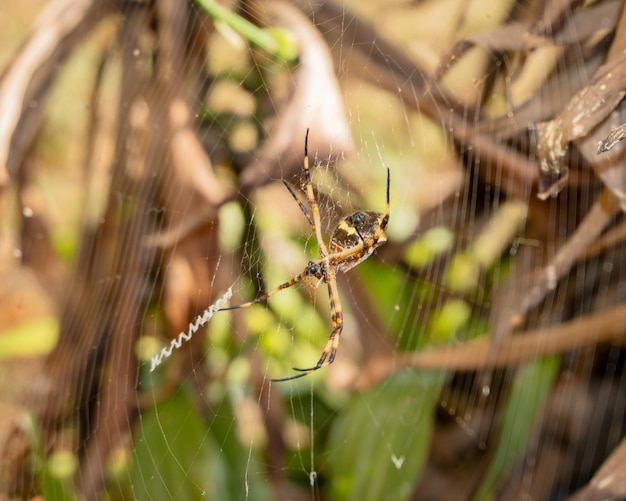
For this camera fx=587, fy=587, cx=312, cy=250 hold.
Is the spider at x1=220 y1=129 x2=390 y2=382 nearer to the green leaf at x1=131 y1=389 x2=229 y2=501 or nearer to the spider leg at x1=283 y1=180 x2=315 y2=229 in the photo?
the spider leg at x1=283 y1=180 x2=315 y2=229

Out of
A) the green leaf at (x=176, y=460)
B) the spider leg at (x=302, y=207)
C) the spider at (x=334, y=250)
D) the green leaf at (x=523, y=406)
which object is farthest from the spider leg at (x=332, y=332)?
the green leaf at (x=523, y=406)

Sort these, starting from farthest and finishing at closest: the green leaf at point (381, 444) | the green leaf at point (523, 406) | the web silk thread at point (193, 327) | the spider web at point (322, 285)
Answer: the green leaf at point (523, 406) < the green leaf at point (381, 444) < the spider web at point (322, 285) < the web silk thread at point (193, 327)

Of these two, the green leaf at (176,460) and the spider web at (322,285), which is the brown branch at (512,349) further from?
the green leaf at (176,460)

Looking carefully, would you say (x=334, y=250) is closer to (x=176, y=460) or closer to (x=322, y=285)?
(x=322, y=285)

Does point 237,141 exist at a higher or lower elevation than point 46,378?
higher

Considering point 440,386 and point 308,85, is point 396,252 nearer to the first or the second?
point 440,386

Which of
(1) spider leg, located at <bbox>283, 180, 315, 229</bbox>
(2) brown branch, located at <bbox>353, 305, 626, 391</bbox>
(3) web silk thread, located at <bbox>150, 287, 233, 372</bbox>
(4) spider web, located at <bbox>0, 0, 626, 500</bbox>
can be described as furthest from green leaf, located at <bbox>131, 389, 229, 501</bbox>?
(1) spider leg, located at <bbox>283, 180, 315, 229</bbox>

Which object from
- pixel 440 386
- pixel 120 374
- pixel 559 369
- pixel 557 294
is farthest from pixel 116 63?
pixel 559 369

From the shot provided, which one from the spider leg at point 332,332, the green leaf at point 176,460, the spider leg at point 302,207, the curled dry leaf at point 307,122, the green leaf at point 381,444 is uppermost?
the curled dry leaf at point 307,122
